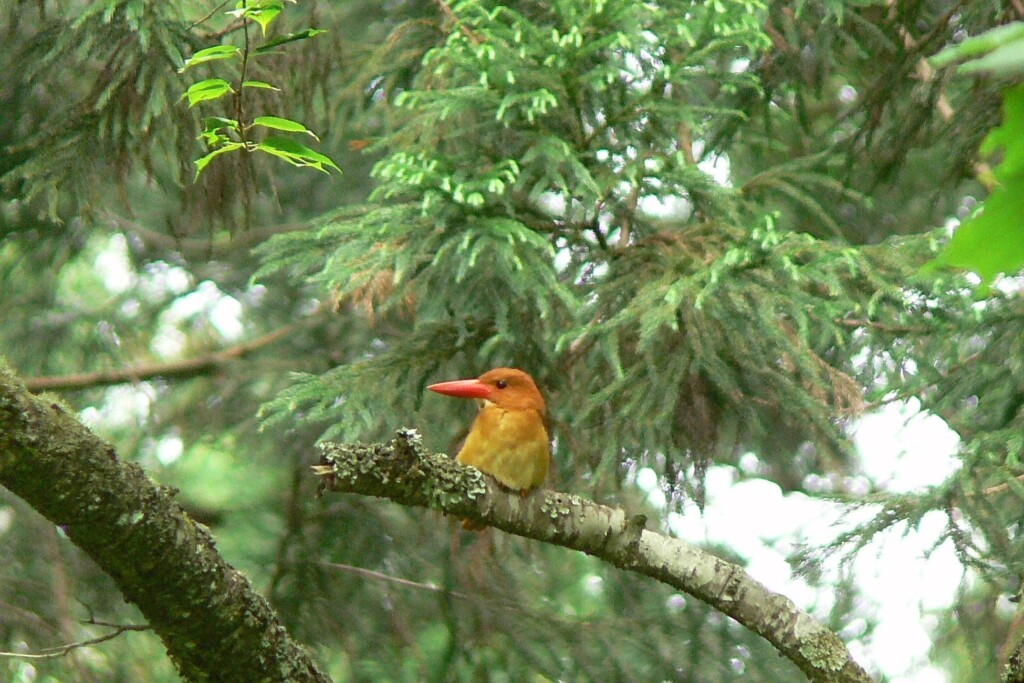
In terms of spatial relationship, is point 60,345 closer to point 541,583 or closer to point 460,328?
point 541,583

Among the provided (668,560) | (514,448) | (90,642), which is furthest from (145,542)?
(514,448)

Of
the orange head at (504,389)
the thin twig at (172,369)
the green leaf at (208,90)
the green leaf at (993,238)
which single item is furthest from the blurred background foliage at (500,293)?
the green leaf at (993,238)

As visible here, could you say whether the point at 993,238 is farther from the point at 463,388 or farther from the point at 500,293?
the point at 463,388

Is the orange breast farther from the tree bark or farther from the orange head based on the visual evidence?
the tree bark

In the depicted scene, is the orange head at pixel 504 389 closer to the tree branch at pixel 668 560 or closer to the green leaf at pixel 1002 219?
the tree branch at pixel 668 560

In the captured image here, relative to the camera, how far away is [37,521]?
5.38 meters

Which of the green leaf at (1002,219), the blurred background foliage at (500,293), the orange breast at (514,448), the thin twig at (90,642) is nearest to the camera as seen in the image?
the green leaf at (1002,219)

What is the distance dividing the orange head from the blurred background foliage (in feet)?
0.42

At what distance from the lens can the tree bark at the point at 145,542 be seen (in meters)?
2.13

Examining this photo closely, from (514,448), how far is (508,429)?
0.21 ft

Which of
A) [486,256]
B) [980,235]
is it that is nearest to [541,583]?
[486,256]

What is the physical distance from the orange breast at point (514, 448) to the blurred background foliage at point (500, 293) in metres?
0.19

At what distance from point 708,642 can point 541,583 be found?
3.13 feet

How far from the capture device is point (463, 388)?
12.6ft
